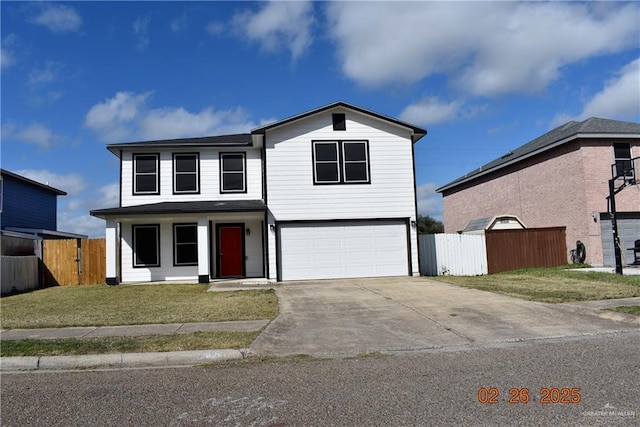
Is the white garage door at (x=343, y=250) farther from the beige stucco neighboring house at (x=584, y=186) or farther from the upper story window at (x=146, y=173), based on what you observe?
the beige stucco neighboring house at (x=584, y=186)

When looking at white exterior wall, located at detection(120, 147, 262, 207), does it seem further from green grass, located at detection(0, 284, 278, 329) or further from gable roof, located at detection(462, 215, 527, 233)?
gable roof, located at detection(462, 215, 527, 233)

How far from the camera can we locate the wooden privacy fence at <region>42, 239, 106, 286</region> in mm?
19031

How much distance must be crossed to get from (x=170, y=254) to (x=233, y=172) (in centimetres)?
423

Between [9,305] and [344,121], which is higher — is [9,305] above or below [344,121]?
below

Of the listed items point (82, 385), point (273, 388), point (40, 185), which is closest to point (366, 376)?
point (273, 388)

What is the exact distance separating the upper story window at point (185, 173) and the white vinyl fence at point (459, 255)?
10248 mm

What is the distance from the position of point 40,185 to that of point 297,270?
1999cm

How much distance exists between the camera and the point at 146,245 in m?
19.3

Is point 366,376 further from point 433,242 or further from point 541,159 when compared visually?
point 541,159

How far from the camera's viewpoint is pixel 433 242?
19891 millimetres

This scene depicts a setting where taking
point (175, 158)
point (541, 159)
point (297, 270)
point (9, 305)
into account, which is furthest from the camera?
point (541, 159)
